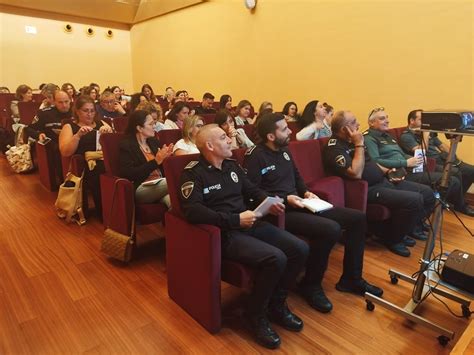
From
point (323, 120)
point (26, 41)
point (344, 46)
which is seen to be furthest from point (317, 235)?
point (26, 41)

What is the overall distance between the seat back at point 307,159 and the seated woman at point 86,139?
167 centimetres

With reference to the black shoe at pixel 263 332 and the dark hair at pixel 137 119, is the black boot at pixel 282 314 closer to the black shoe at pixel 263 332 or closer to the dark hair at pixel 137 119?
the black shoe at pixel 263 332

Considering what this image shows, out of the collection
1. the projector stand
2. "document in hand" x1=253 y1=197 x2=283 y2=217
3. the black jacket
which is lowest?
the projector stand

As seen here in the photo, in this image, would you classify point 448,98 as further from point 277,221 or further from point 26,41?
point 26,41

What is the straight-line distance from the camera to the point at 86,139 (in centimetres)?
301

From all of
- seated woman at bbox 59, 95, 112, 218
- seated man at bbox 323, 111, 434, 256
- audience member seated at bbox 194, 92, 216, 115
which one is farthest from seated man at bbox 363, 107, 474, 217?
audience member seated at bbox 194, 92, 216, 115

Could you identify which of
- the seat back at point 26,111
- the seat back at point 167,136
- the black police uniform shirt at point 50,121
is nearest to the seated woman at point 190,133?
the seat back at point 167,136

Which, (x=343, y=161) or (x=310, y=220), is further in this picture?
(x=343, y=161)

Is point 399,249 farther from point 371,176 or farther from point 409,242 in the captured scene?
point 371,176

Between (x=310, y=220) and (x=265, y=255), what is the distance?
20.4 inches

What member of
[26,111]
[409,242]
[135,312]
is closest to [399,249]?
[409,242]

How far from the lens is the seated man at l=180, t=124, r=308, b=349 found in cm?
166

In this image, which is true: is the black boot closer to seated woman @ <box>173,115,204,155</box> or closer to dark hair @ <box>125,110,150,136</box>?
seated woman @ <box>173,115,204,155</box>

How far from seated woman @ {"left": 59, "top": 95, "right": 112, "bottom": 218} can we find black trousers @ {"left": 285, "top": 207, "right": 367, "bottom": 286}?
69.7 inches
